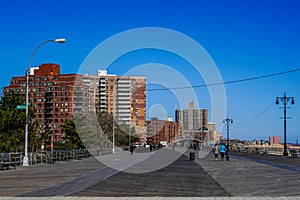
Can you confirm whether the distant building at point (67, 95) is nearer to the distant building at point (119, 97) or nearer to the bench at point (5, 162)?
the distant building at point (119, 97)

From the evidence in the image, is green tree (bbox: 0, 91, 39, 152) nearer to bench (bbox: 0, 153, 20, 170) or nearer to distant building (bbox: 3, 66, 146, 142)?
bench (bbox: 0, 153, 20, 170)

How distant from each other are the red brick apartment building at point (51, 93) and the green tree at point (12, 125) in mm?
105208

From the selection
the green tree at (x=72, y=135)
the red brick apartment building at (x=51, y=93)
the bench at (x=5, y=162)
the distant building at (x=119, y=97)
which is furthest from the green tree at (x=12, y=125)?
the red brick apartment building at (x=51, y=93)

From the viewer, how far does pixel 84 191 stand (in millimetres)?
15383

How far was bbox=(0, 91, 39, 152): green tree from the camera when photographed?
4009 centimetres

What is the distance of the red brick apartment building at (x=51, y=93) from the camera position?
15412cm

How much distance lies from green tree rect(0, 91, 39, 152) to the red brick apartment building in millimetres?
105208

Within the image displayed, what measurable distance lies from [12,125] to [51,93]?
383 feet

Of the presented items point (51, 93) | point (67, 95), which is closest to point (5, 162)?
point (67, 95)

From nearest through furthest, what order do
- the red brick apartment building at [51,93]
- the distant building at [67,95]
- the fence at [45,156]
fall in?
the fence at [45,156], the distant building at [67,95], the red brick apartment building at [51,93]

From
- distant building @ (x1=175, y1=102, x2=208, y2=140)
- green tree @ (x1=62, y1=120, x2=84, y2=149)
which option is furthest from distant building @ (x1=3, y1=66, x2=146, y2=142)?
green tree @ (x1=62, y1=120, x2=84, y2=149)

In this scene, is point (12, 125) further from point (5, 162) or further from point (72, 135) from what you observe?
point (72, 135)

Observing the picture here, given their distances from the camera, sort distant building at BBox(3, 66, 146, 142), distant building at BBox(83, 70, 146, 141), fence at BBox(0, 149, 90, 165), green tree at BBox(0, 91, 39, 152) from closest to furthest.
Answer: fence at BBox(0, 149, 90, 165)
green tree at BBox(0, 91, 39, 152)
distant building at BBox(83, 70, 146, 141)
distant building at BBox(3, 66, 146, 142)

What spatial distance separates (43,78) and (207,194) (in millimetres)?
148190
